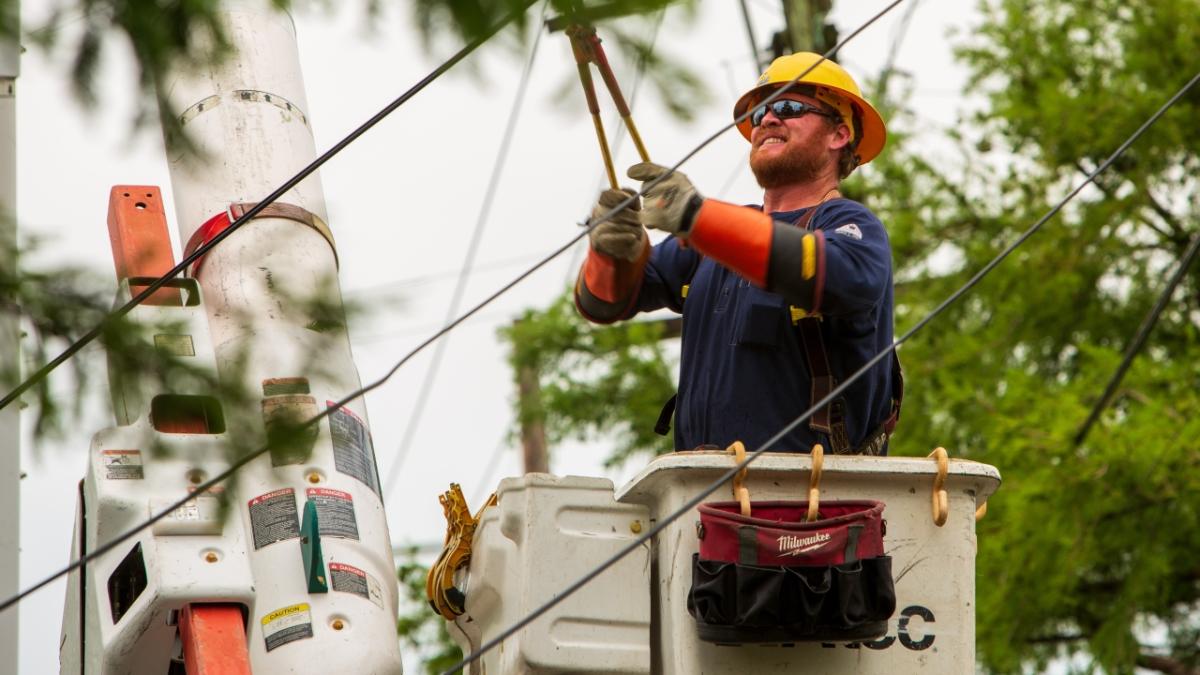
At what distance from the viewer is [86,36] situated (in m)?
3.04

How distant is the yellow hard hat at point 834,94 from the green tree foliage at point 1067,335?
23.2 ft

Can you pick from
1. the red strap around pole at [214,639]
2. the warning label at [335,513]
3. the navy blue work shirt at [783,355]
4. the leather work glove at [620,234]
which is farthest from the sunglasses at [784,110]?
the red strap around pole at [214,639]

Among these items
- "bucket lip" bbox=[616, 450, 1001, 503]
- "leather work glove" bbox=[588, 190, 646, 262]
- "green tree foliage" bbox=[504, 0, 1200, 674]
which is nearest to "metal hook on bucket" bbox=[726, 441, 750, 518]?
"bucket lip" bbox=[616, 450, 1001, 503]

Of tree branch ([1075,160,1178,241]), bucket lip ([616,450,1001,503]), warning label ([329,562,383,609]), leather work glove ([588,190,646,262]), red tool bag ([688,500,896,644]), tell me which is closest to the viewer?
red tool bag ([688,500,896,644])

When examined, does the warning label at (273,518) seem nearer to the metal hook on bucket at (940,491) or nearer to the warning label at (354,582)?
the warning label at (354,582)

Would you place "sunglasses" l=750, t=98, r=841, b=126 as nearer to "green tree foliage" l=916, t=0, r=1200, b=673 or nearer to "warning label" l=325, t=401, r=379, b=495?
"warning label" l=325, t=401, r=379, b=495

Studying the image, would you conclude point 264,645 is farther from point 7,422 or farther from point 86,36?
point 86,36

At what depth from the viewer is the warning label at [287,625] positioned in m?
4.60

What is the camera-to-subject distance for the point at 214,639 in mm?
4520

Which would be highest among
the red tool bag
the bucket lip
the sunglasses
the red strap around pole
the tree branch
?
the tree branch

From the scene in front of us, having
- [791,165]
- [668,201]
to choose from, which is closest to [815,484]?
[668,201]

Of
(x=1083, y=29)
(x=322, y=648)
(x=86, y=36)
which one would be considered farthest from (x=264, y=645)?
(x=1083, y=29)

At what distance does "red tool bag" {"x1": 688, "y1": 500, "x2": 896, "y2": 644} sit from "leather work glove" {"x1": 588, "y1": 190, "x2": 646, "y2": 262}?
0.89m

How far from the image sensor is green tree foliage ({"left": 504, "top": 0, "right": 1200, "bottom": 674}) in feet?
40.6
